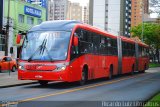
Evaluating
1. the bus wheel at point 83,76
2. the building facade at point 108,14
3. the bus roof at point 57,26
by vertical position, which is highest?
the building facade at point 108,14

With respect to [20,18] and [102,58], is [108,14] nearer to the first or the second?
[20,18]

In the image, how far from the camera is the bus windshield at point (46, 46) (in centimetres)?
1930

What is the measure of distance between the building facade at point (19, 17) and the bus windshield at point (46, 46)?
35.1 meters

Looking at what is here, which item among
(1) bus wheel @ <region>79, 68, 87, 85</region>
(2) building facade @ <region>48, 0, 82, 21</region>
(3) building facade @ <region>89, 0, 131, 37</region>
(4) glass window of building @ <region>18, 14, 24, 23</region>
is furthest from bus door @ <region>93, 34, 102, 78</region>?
(2) building facade @ <region>48, 0, 82, 21</region>

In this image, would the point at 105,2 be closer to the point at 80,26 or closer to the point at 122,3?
the point at 122,3

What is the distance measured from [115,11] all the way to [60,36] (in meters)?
132

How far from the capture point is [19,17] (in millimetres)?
58938

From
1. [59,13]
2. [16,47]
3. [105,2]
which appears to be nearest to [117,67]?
[16,47]

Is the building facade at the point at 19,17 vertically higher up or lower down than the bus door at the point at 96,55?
higher up

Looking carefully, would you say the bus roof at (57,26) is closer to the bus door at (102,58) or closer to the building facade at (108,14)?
the bus door at (102,58)

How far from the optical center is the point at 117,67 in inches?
1199

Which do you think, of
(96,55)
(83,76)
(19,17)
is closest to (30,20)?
(19,17)

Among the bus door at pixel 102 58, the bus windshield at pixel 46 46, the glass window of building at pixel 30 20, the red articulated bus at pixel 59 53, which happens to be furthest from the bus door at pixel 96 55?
the glass window of building at pixel 30 20

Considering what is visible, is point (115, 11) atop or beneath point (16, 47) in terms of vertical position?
atop
